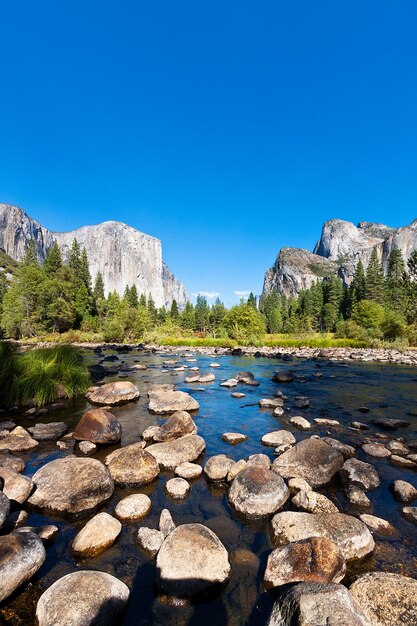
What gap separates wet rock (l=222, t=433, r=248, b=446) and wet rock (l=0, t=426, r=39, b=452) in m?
4.88

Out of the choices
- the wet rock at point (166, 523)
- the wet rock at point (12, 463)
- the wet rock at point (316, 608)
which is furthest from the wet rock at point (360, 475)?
the wet rock at point (12, 463)

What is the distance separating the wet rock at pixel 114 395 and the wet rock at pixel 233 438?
5.07 m

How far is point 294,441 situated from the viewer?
25.9 feet

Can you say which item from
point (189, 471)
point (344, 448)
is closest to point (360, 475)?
point (344, 448)

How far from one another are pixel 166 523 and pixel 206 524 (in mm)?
641

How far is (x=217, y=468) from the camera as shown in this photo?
6.10 meters

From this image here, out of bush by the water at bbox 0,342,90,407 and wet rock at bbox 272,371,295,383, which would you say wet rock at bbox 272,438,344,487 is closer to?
bush by the water at bbox 0,342,90,407

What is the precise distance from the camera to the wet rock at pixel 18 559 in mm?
3225

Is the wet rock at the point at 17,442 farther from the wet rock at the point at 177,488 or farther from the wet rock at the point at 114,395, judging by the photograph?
the wet rock at the point at 177,488

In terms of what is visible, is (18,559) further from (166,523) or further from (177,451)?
(177,451)

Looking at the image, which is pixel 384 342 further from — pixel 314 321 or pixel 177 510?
pixel 314 321

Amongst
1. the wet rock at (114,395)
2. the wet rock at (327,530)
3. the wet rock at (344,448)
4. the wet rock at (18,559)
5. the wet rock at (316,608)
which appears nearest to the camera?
the wet rock at (316,608)

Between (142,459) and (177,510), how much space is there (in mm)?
1371

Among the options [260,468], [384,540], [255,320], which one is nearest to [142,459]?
[260,468]
